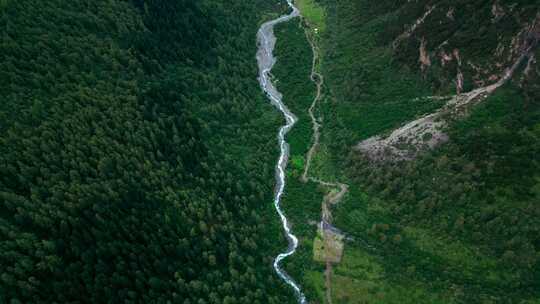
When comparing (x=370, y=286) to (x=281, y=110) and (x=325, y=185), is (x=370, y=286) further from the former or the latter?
(x=281, y=110)

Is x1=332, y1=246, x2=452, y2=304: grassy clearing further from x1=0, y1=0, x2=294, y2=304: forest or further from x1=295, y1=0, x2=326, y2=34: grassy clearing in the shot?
x1=295, y1=0, x2=326, y2=34: grassy clearing

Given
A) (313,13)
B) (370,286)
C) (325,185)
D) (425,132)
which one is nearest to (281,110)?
(325,185)

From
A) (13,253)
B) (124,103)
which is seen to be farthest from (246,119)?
(13,253)

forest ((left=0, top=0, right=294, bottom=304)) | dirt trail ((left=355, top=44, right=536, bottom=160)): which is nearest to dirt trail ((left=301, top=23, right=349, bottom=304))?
forest ((left=0, top=0, right=294, bottom=304))

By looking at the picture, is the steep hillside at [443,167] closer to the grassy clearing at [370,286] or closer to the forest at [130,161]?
the grassy clearing at [370,286]

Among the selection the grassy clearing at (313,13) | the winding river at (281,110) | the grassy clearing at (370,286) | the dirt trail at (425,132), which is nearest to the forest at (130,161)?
the winding river at (281,110)

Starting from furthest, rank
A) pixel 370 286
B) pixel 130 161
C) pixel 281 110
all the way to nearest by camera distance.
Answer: pixel 281 110 → pixel 130 161 → pixel 370 286

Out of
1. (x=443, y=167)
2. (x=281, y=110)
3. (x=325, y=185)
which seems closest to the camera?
(x=443, y=167)
